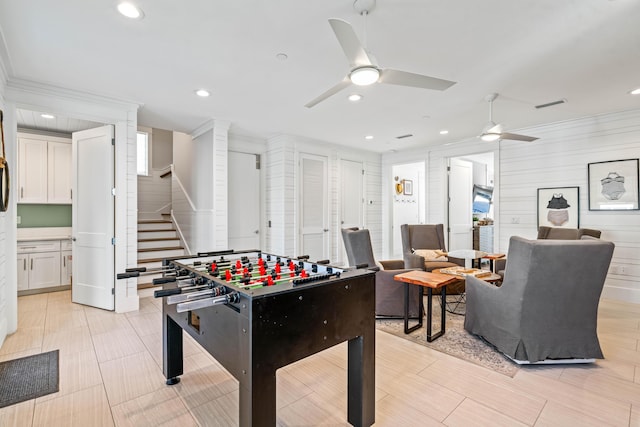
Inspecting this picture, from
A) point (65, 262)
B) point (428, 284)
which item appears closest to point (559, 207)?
point (428, 284)

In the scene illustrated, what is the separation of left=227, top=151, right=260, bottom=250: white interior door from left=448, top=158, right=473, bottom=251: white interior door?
4029mm

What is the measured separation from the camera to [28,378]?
2.29 metres

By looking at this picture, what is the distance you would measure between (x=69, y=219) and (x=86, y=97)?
2453 millimetres

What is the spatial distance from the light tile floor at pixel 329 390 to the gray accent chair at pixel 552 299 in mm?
179

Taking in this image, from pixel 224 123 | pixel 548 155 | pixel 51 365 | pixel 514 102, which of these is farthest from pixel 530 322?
pixel 224 123

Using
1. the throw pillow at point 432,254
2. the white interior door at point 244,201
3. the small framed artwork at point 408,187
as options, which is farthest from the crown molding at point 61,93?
the small framed artwork at point 408,187

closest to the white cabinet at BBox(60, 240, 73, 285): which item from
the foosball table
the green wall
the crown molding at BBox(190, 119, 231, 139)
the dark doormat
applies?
the green wall

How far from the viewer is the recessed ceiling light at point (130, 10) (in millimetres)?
2016

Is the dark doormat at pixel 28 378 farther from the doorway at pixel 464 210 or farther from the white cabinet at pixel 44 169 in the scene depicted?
the doorway at pixel 464 210

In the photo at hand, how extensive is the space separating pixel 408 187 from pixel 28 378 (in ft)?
24.2

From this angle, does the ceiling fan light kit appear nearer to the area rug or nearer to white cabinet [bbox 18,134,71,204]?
the area rug

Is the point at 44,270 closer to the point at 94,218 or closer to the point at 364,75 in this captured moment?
the point at 94,218

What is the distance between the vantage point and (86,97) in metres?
3.51

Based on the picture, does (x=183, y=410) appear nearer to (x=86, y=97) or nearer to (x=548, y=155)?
(x=86, y=97)
